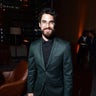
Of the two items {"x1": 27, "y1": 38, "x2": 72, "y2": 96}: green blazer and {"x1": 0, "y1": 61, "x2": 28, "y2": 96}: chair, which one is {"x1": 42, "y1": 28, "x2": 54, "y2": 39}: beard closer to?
{"x1": 27, "y1": 38, "x2": 72, "y2": 96}: green blazer

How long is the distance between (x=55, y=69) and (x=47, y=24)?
0.41 metres

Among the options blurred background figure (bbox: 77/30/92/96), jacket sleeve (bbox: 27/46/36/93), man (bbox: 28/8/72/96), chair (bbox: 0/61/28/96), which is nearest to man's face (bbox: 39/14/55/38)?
man (bbox: 28/8/72/96)

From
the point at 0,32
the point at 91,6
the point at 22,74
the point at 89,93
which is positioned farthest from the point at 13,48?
the point at 22,74

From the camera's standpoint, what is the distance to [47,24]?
2.12 m

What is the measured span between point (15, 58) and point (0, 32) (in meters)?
1.49

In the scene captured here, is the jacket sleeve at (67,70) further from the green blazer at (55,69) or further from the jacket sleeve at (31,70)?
the jacket sleeve at (31,70)

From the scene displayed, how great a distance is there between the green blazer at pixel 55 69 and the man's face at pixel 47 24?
5.1 inches

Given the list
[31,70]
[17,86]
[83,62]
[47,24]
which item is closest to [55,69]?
[31,70]

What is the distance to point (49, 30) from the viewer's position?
→ 6.94 ft

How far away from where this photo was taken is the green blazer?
219 centimetres

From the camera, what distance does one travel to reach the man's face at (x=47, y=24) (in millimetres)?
2116

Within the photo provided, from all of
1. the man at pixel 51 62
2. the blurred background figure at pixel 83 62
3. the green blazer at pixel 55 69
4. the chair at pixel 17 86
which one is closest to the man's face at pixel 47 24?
the man at pixel 51 62

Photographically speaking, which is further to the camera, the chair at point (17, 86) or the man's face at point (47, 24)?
the chair at point (17, 86)

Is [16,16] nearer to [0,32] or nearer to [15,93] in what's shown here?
[0,32]
